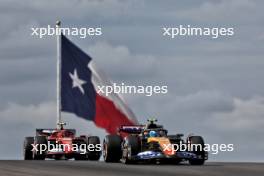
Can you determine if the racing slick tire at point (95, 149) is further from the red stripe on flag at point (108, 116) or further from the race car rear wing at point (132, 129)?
the race car rear wing at point (132, 129)

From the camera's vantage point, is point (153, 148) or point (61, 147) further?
point (61, 147)

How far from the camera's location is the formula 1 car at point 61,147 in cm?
4769

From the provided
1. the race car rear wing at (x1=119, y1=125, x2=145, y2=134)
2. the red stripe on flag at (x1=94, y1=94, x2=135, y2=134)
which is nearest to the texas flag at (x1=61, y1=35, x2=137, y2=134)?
the red stripe on flag at (x1=94, y1=94, x2=135, y2=134)

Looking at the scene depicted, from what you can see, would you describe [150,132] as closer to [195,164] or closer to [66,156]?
[195,164]

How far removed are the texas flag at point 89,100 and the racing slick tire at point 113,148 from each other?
634cm

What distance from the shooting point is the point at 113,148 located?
39.5 metres

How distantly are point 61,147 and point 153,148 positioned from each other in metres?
10.7

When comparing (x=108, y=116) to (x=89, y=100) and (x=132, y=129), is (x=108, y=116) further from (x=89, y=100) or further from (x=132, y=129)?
(x=132, y=129)

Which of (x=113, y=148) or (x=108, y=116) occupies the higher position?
(x=108, y=116)

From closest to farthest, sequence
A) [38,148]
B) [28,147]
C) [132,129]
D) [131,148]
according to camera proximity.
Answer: [131,148]
[132,129]
[38,148]
[28,147]

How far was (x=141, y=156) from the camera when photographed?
123 ft

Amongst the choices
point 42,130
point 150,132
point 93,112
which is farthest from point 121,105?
point 150,132

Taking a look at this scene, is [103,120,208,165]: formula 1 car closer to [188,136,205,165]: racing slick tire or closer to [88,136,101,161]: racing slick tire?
[188,136,205,165]: racing slick tire

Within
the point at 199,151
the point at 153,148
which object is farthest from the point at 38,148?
the point at 199,151
